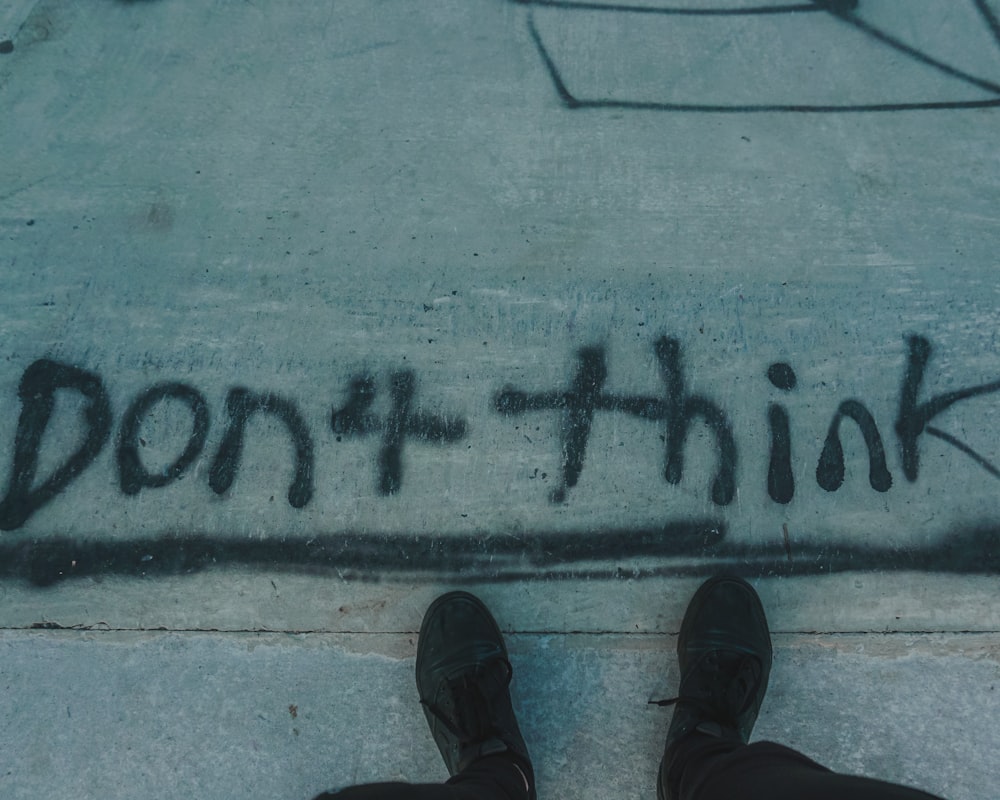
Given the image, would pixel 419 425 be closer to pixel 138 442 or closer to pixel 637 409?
pixel 637 409

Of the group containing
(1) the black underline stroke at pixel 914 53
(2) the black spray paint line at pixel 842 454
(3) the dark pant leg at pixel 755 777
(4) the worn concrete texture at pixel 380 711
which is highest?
(1) the black underline stroke at pixel 914 53

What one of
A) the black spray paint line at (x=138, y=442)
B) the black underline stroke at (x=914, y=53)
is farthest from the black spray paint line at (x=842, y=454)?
the black spray paint line at (x=138, y=442)

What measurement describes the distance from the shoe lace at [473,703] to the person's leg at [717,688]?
0.37 m

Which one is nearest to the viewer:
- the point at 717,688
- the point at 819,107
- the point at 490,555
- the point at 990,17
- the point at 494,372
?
the point at 717,688

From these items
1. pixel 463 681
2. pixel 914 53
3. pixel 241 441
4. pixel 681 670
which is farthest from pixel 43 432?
pixel 914 53

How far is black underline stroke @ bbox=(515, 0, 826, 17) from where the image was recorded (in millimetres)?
2156

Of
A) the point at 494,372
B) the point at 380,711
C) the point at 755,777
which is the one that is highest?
the point at 494,372

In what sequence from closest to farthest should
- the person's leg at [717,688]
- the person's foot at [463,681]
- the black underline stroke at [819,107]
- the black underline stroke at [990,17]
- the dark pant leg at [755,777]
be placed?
1. the dark pant leg at [755,777]
2. the person's leg at [717,688]
3. the person's foot at [463,681]
4. the black underline stroke at [819,107]
5. the black underline stroke at [990,17]

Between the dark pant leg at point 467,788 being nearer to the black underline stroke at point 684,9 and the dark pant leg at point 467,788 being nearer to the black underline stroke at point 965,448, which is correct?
the black underline stroke at point 965,448

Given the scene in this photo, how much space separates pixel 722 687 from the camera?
1.51 m

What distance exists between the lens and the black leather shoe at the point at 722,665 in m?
1.49

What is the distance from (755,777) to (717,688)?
28 centimetres

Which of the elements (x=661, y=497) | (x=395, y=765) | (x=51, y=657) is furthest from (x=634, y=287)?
(x=51, y=657)

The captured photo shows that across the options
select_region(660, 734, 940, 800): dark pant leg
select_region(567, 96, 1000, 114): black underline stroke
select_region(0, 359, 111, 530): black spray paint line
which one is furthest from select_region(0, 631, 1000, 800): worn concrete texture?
select_region(567, 96, 1000, 114): black underline stroke
